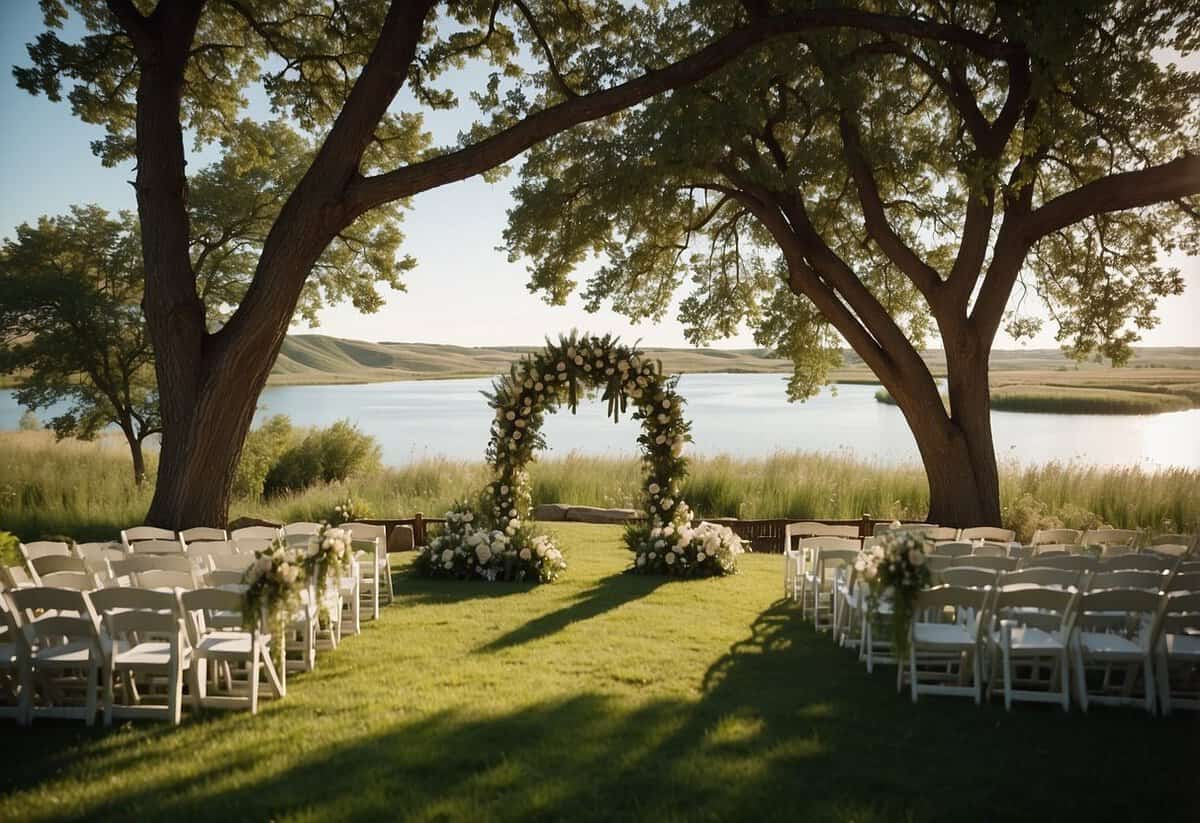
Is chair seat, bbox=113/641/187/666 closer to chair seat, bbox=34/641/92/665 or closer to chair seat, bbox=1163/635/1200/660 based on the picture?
chair seat, bbox=34/641/92/665

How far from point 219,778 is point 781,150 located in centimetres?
1268

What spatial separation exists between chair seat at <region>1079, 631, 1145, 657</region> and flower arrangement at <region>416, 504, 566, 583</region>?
247 inches

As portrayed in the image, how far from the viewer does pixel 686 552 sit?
11.0m

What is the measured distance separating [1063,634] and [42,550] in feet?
27.5

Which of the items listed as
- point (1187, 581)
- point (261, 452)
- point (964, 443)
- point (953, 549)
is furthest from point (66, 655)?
point (261, 452)

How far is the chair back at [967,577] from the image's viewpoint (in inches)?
236

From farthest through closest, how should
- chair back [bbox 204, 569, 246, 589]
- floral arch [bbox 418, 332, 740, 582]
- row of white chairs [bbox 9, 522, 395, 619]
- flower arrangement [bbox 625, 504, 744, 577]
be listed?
flower arrangement [bbox 625, 504, 744, 577] → floral arch [bbox 418, 332, 740, 582] → row of white chairs [bbox 9, 522, 395, 619] → chair back [bbox 204, 569, 246, 589]

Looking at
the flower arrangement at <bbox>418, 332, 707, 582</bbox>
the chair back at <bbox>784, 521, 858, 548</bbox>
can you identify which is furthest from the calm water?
the chair back at <bbox>784, 521, 858, 548</bbox>

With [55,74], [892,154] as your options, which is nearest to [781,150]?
[892,154]

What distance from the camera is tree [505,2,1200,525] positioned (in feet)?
34.4

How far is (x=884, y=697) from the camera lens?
19.3 feet

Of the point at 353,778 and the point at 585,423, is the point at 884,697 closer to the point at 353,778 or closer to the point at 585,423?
the point at 353,778

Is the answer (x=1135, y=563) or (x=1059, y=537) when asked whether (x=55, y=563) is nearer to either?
(x=1135, y=563)

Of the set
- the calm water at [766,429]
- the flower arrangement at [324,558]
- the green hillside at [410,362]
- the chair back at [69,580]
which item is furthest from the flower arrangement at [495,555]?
the green hillside at [410,362]
